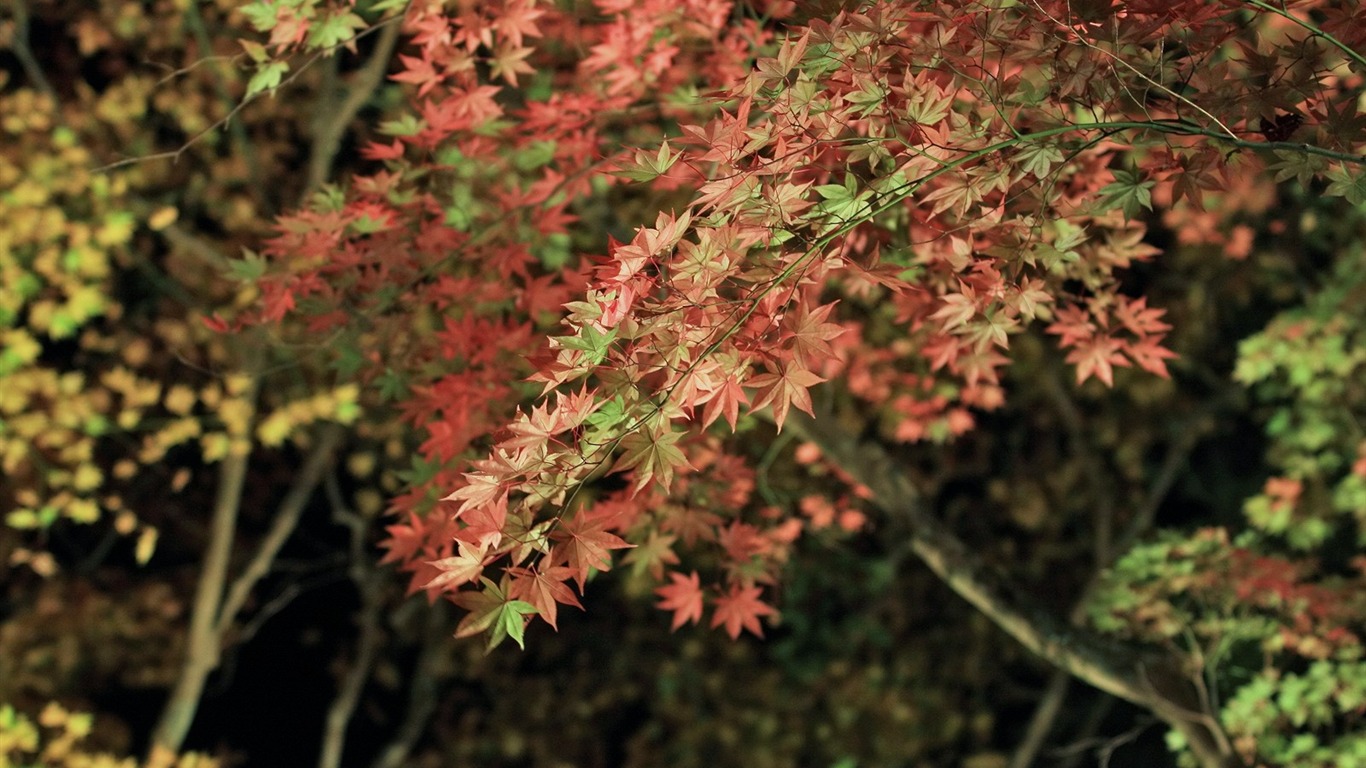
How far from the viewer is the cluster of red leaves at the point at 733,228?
2160 mm

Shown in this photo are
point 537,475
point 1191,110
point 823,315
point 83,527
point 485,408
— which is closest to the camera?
point 537,475

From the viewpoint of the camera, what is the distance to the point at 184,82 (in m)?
6.86

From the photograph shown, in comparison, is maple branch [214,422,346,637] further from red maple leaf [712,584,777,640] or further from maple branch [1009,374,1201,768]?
maple branch [1009,374,1201,768]

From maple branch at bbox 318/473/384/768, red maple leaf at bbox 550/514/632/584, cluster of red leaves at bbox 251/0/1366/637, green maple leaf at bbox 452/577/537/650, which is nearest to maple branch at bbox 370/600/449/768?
maple branch at bbox 318/473/384/768

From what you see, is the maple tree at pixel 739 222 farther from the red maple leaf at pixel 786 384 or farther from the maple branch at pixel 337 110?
the maple branch at pixel 337 110

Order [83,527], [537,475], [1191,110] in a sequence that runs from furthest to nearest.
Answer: [83,527] → [1191,110] → [537,475]

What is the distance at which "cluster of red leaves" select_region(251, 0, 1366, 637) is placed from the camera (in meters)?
2.16

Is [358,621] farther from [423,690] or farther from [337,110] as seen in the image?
[337,110]

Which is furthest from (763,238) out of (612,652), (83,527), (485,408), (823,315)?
(83,527)

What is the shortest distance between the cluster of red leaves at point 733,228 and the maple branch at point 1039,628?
62cm

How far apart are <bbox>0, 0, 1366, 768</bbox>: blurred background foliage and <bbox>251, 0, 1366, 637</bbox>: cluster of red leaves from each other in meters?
2.26

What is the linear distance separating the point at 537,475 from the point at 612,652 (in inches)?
217

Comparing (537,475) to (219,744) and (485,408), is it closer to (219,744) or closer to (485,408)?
(485,408)

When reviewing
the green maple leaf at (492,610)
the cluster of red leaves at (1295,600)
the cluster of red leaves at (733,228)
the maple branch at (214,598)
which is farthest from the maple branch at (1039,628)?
the maple branch at (214,598)
